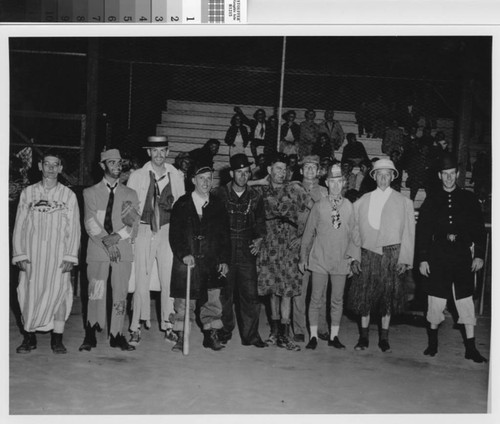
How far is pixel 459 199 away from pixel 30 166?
2129 millimetres

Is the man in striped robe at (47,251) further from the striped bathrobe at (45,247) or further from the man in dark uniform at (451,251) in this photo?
the man in dark uniform at (451,251)

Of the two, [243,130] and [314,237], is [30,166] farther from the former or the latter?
[314,237]

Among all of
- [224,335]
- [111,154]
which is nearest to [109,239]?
[111,154]

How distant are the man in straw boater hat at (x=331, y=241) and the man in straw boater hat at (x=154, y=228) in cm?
70

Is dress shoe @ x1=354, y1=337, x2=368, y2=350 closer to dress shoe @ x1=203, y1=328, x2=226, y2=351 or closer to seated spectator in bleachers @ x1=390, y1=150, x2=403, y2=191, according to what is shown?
dress shoe @ x1=203, y1=328, x2=226, y2=351

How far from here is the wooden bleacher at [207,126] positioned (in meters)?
4.27

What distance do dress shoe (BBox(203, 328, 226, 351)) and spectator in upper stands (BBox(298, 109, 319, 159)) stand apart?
43.4 inches

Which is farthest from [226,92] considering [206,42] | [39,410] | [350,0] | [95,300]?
[39,410]

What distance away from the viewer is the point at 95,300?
396cm

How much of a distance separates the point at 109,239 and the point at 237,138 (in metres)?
0.92

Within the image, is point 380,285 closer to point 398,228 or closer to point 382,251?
point 382,251

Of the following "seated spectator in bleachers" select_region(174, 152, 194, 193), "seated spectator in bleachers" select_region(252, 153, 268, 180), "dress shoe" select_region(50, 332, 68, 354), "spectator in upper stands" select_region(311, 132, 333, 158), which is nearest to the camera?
"dress shoe" select_region(50, 332, 68, 354)

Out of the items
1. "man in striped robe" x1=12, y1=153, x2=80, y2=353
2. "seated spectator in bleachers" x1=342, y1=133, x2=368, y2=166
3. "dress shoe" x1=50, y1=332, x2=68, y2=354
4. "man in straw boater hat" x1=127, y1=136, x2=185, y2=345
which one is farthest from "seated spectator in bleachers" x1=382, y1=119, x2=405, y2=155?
"dress shoe" x1=50, y1=332, x2=68, y2=354

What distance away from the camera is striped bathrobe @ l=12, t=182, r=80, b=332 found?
385cm
